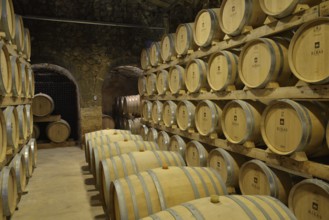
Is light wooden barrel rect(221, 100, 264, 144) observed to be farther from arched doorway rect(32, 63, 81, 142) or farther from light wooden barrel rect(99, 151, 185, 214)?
arched doorway rect(32, 63, 81, 142)

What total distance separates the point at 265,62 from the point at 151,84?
4.73m

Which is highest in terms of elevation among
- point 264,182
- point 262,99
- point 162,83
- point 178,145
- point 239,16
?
point 239,16

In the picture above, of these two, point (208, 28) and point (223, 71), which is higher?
point (208, 28)

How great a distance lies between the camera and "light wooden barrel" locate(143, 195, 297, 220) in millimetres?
1871

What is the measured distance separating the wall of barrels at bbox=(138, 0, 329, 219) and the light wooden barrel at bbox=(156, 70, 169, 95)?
803 mm

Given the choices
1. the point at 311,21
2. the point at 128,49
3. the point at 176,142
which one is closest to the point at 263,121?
the point at 311,21

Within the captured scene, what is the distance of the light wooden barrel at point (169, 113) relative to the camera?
614 centimetres

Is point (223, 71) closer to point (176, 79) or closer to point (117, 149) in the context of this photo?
point (176, 79)

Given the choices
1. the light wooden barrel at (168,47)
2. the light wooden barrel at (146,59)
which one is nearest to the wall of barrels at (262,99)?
the light wooden barrel at (168,47)

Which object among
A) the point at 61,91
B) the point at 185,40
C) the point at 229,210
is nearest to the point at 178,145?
the point at 185,40

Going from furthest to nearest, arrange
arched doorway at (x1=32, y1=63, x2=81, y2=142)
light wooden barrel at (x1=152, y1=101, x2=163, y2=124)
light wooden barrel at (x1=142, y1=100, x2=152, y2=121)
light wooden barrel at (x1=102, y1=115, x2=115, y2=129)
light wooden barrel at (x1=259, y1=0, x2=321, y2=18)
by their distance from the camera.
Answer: light wooden barrel at (x1=102, y1=115, x2=115, y2=129), arched doorway at (x1=32, y1=63, x2=81, y2=142), light wooden barrel at (x1=142, y1=100, x2=152, y2=121), light wooden barrel at (x1=152, y1=101, x2=163, y2=124), light wooden barrel at (x1=259, y1=0, x2=321, y2=18)

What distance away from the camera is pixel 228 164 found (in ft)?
13.4

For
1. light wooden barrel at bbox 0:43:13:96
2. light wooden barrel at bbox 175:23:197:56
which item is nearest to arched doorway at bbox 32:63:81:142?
light wooden barrel at bbox 175:23:197:56

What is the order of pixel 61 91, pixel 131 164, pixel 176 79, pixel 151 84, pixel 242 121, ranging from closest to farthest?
pixel 131 164, pixel 242 121, pixel 176 79, pixel 151 84, pixel 61 91
